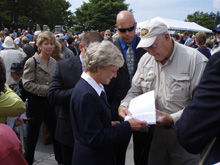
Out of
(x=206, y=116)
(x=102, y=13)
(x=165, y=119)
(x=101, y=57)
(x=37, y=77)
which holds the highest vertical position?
(x=102, y=13)

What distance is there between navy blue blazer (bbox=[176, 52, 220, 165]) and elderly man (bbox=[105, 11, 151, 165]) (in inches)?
50.9

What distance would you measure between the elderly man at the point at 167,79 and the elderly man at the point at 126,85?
208mm

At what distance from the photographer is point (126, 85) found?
9.00 feet

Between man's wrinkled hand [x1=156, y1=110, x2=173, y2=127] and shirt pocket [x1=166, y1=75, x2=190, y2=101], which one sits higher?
shirt pocket [x1=166, y1=75, x2=190, y2=101]

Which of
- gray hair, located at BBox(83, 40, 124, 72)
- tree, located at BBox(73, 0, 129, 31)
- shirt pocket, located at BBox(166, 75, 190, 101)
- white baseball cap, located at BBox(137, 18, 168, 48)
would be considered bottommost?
shirt pocket, located at BBox(166, 75, 190, 101)

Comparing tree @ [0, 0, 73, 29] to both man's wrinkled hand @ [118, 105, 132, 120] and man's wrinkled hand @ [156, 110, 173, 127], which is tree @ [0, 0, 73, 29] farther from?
man's wrinkled hand @ [156, 110, 173, 127]

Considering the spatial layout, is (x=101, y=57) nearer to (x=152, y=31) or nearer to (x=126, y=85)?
(x=152, y=31)

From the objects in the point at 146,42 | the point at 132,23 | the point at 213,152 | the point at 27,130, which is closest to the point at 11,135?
the point at 213,152

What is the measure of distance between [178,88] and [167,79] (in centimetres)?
14

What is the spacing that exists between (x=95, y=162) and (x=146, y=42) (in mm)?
1144

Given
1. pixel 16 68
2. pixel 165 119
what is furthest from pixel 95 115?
pixel 16 68

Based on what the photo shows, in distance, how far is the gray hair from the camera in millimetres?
1797

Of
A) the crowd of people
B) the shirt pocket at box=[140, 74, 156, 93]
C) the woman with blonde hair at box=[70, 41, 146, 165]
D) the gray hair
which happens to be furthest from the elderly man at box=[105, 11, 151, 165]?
the gray hair

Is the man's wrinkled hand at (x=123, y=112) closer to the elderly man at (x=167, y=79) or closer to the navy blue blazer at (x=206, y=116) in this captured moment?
→ the elderly man at (x=167, y=79)
